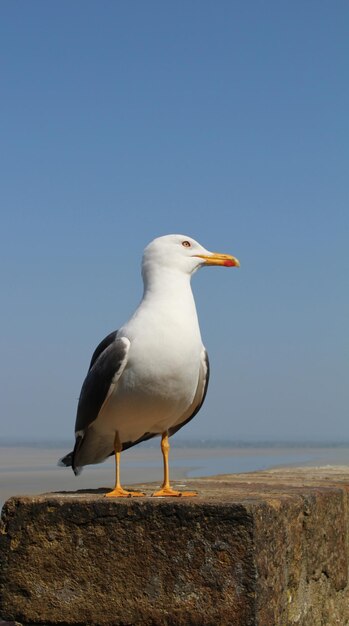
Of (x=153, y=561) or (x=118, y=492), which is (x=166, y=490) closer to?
(x=118, y=492)

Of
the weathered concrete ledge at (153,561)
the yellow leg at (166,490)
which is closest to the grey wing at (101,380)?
the yellow leg at (166,490)

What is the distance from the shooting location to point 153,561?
3602 millimetres

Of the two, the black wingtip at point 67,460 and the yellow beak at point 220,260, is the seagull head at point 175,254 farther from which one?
the black wingtip at point 67,460

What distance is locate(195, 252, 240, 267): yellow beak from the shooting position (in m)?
5.02

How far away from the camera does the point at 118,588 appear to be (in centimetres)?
364

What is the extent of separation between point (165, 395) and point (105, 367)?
33cm

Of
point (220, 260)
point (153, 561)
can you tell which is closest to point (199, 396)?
point (220, 260)

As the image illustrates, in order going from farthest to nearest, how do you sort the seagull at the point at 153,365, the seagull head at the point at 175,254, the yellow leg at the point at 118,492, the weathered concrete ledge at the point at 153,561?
1. the seagull head at the point at 175,254
2. the seagull at the point at 153,365
3. the yellow leg at the point at 118,492
4. the weathered concrete ledge at the point at 153,561

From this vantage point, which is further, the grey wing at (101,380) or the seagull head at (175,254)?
the seagull head at (175,254)

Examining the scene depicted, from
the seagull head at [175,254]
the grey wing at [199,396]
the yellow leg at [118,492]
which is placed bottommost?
the yellow leg at [118,492]

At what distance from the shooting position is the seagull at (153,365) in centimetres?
446

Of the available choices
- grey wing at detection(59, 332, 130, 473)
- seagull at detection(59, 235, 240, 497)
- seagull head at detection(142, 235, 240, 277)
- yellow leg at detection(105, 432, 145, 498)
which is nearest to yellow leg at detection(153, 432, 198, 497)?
seagull at detection(59, 235, 240, 497)

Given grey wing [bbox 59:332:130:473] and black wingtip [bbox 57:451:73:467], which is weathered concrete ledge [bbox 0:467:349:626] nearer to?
grey wing [bbox 59:332:130:473]

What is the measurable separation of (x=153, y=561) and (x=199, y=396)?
1.64 m
